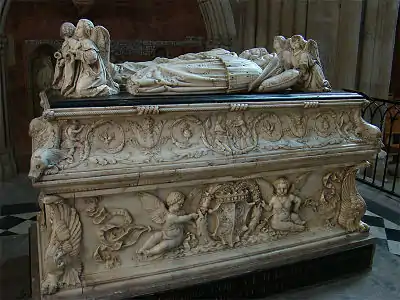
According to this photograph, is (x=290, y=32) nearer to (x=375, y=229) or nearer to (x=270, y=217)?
(x=375, y=229)

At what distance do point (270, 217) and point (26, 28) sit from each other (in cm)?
367

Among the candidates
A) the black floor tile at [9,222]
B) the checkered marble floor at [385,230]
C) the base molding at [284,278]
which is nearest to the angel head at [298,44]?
the base molding at [284,278]

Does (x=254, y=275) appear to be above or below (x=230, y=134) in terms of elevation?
below

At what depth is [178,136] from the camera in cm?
226

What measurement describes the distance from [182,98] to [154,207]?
1.98ft

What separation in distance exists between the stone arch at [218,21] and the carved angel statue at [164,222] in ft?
10.4

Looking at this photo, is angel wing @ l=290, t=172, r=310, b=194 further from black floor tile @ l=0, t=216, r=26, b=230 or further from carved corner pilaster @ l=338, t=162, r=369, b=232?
black floor tile @ l=0, t=216, r=26, b=230

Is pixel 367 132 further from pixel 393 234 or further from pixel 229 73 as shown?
pixel 393 234

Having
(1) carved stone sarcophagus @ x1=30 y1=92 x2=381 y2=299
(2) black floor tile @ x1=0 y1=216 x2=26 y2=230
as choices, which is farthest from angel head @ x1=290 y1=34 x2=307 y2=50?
(2) black floor tile @ x1=0 y1=216 x2=26 y2=230

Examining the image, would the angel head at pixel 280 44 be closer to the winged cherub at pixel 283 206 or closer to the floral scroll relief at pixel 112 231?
the winged cherub at pixel 283 206

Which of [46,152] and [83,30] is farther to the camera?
[83,30]

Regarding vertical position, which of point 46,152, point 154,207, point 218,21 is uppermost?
point 218,21

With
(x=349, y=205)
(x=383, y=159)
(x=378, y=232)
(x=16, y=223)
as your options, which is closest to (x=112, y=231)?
(x=349, y=205)

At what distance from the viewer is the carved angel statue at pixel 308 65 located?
282 centimetres
